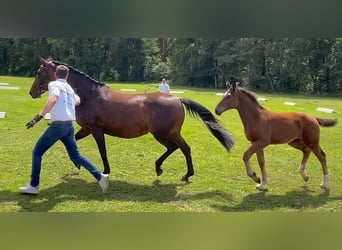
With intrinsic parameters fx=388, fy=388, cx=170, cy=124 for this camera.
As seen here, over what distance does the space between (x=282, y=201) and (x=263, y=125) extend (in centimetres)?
96

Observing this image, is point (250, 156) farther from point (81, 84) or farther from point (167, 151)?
point (81, 84)

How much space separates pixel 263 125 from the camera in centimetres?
466

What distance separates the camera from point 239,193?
4.38 metres

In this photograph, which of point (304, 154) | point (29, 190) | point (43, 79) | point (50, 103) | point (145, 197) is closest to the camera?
point (50, 103)

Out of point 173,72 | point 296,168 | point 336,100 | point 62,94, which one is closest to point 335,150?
point 296,168

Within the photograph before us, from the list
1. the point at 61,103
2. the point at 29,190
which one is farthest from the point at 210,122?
the point at 29,190

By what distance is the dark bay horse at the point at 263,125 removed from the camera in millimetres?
4637

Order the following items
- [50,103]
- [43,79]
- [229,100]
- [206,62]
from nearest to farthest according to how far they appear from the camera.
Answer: [50,103] < [43,79] < [229,100] < [206,62]

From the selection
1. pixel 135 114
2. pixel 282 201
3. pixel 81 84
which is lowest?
pixel 282 201

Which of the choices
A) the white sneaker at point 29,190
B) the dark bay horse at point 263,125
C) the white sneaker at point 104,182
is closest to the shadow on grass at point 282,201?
the dark bay horse at point 263,125

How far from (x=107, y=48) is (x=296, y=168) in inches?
190

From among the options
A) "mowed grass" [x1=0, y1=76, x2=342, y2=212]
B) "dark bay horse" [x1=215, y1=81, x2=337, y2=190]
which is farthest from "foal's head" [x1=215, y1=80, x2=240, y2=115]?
"mowed grass" [x1=0, y1=76, x2=342, y2=212]

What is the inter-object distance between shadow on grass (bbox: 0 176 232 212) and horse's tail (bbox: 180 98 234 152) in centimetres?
73

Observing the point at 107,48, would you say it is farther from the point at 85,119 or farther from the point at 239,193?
the point at 239,193
